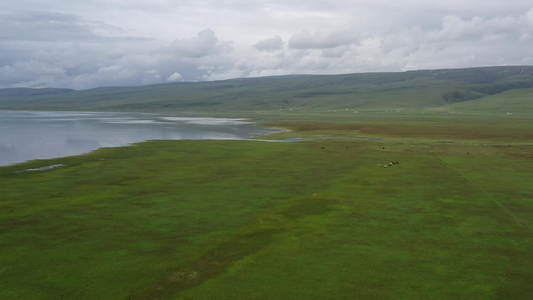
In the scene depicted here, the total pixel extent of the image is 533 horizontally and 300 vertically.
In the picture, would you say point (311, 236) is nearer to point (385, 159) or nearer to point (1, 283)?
point (1, 283)

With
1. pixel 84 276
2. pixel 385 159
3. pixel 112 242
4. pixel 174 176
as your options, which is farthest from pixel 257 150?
pixel 84 276

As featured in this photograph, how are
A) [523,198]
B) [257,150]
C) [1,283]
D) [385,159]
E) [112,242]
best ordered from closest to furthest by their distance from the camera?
[1,283]
[112,242]
[523,198]
[385,159]
[257,150]

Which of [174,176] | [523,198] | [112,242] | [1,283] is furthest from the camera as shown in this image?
[174,176]

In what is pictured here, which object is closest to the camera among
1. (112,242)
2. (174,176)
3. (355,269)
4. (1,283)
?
(1,283)

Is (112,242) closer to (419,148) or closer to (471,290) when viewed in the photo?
(471,290)

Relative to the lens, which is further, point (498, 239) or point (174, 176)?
point (174, 176)

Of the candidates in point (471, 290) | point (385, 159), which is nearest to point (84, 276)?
point (471, 290)
